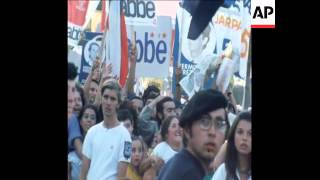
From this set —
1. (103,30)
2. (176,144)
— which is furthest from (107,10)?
(176,144)

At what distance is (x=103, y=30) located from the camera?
6367mm

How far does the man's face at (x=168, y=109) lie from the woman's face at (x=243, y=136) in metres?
0.46

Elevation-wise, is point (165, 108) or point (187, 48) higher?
point (187, 48)

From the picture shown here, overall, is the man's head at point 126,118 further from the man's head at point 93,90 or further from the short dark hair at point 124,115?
the man's head at point 93,90

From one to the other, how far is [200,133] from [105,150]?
0.67 m

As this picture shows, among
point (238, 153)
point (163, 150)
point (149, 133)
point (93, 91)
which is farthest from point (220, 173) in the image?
point (93, 91)

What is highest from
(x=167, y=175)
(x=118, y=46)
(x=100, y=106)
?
(x=118, y=46)

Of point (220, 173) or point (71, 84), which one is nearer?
point (71, 84)

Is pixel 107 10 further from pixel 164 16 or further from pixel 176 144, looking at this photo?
pixel 176 144

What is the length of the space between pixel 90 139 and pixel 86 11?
884mm

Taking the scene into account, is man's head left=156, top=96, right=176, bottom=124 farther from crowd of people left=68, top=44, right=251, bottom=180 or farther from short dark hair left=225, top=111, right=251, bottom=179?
short dark hair left=225, top=111, right=251, bottom=179

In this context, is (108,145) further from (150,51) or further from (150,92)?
(150,51)

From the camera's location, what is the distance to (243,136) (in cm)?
642

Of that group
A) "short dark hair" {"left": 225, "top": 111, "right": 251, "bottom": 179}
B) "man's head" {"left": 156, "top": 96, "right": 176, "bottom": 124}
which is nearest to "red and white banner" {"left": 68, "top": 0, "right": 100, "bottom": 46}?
"man's head" {"left": 156, "top": 96, "right": 176, "bottom": 124}
